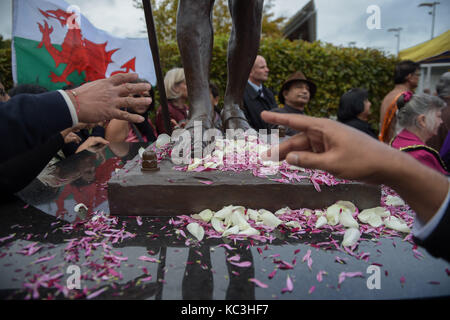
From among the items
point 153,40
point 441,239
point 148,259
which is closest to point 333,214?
point 441,239

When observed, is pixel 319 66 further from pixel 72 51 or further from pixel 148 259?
pixel 148 259

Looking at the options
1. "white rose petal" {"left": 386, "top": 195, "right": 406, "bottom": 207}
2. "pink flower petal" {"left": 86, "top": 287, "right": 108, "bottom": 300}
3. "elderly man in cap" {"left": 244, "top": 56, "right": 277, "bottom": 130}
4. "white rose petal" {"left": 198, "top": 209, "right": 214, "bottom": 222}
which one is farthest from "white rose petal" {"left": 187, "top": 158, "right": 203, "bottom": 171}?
"elderly man in cap" {"left": 244, "top": 56, "right": 277, "bottom": 130}

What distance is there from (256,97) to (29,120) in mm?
4361

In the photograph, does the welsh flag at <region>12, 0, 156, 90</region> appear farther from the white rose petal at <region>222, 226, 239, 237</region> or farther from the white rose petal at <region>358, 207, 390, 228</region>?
the white rose petal at <region>358, 207, 390, 228</region>

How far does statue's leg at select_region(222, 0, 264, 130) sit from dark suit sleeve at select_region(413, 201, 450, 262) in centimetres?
188

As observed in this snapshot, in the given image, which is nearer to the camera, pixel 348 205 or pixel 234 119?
pixel 348 205

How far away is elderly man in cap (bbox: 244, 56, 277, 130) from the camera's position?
5102mm

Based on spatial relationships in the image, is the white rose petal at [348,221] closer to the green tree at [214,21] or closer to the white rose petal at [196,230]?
the white rose petal at [196,230]

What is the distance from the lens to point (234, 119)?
2.80 metres

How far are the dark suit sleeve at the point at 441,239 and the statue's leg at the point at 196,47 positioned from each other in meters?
1.68

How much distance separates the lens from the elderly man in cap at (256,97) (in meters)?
5.10

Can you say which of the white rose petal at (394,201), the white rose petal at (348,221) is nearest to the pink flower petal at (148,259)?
the white rose petal at (348,221)
